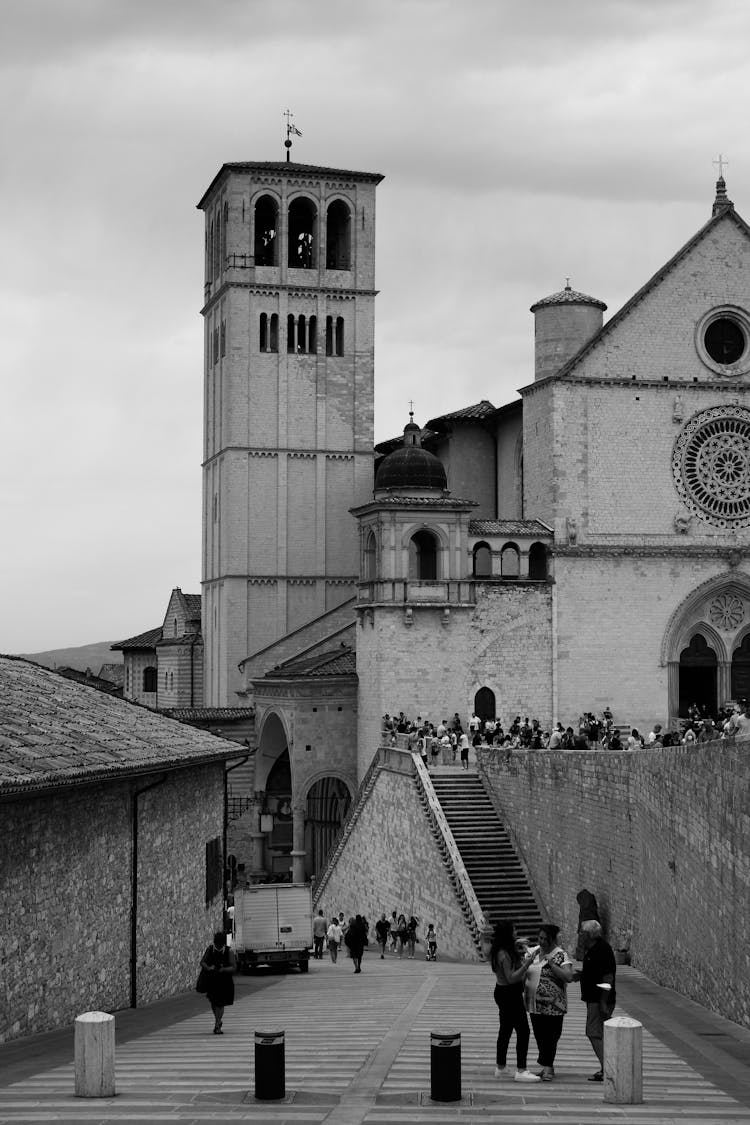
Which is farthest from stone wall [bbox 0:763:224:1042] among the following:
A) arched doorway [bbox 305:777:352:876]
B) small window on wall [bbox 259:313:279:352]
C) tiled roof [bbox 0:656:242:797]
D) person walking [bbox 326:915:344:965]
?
small window on wall [bbox 259:313:279:352]

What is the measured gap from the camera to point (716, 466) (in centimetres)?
5656

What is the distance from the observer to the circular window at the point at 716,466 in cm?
5609

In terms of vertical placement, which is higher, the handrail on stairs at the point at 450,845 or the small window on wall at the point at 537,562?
the small window on wall at the point at 537,562

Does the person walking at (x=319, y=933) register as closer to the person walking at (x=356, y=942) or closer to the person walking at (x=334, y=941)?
the person walking at (x=334, y=941)

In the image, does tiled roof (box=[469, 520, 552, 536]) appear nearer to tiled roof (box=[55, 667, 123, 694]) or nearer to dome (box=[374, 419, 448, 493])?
dome (box=[374, 419, 448, 493])

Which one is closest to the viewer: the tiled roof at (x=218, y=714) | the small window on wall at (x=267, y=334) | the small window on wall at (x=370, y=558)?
the small window on wall at (x=370, y=558)

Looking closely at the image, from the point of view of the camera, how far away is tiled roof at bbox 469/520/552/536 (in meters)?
55.2

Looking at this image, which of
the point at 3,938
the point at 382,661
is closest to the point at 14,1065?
the point at 3,938

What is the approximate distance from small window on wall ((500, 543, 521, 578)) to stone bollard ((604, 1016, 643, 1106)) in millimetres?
42389

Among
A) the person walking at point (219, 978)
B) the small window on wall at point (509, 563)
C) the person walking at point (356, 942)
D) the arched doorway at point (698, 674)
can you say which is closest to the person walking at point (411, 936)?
the person walking at point (356, 942)

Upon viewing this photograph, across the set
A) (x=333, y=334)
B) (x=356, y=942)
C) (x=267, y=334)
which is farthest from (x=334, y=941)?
(x=333, y=334)

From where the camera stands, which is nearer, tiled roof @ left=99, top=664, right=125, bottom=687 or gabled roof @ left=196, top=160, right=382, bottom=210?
gabled roof @ left=196, top=160, right=382, bottom=210

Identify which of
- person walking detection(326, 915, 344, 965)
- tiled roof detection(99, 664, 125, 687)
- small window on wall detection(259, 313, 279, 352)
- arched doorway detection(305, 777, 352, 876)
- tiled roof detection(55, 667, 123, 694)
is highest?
small window on wall detection(259, 313, 279, 352)

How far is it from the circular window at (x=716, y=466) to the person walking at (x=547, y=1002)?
42.1m
